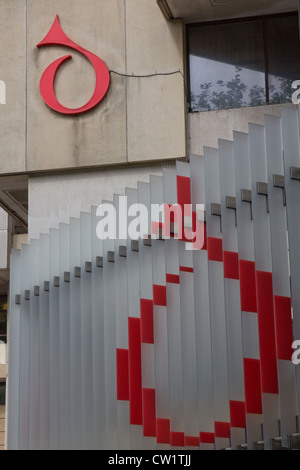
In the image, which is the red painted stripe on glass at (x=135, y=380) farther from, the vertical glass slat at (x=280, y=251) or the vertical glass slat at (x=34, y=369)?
the vertical glass slat at (x=280, y=251)

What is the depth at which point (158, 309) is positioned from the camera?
1177 centimetres

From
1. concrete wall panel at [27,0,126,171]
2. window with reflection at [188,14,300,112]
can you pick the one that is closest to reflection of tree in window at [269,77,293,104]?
window with reflection at [188,14,300,112]

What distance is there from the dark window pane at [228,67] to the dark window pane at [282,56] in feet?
0.49

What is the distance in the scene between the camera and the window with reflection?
50.4ft

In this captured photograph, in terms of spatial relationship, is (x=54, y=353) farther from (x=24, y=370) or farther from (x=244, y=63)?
(x=244, y=63)

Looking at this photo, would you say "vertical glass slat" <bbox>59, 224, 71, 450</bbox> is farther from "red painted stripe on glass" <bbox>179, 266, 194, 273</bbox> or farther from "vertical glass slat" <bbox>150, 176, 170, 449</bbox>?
"red painted stripe on glass" <bbox>179, 266, 194, 273</bbox>

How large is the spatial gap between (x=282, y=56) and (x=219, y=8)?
134 cm

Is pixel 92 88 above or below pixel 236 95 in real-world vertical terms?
above

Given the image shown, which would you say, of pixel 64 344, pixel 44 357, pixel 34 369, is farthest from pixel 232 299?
pixel 34 369

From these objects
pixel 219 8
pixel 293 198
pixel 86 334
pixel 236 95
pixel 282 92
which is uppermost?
pixel 219 8

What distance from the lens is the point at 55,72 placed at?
52.7 feet

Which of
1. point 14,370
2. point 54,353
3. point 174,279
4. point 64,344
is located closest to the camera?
point 174,279
